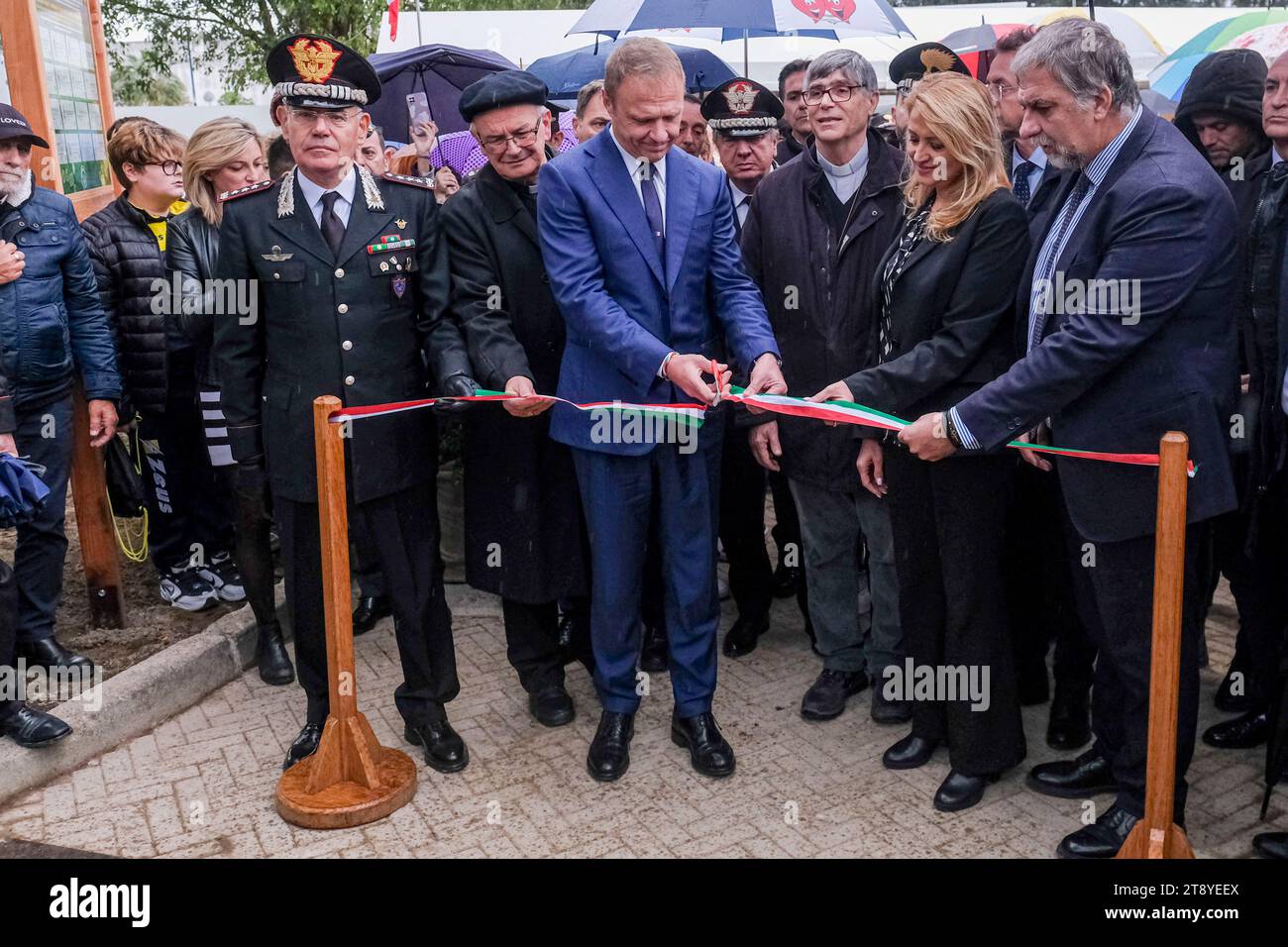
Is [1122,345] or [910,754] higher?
[1122,345]

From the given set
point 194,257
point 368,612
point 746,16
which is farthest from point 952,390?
point 746,16

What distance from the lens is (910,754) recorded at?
425 centimetres

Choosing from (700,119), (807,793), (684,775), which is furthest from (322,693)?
(700,119)

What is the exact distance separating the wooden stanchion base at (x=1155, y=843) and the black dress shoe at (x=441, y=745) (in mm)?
2173

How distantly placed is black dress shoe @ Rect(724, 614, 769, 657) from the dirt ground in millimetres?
2285

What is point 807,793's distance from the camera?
13.4ft

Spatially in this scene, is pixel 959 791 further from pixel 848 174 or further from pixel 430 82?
pixel 430 82

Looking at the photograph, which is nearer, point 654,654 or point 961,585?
point 961,585

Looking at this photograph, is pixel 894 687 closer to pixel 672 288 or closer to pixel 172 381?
pixel 672 288

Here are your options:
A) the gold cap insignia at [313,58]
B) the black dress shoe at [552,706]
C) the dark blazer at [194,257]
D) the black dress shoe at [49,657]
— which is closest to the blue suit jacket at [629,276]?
the gold cap insignia at [313,58]

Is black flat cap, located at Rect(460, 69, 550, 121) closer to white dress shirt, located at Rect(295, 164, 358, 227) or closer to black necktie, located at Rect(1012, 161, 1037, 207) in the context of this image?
white dress shirt, located at Rect(295, 164, 358, 227)

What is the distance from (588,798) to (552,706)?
0.63 meters

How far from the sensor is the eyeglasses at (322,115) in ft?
12.9

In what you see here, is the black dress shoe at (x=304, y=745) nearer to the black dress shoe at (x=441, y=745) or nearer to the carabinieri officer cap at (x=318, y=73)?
the black dress shoe at (x=441, y=745)
